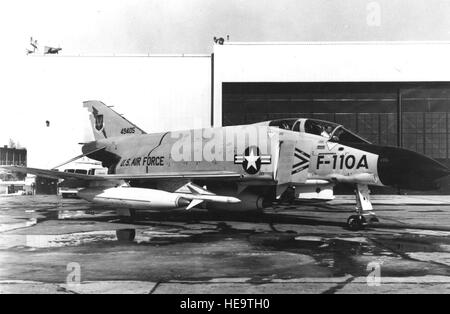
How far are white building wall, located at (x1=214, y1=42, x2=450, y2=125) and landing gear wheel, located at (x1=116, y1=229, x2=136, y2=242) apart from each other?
67.7ft

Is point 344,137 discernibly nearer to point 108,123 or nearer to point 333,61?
point 108,123

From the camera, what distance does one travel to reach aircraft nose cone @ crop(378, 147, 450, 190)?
32.4 ft

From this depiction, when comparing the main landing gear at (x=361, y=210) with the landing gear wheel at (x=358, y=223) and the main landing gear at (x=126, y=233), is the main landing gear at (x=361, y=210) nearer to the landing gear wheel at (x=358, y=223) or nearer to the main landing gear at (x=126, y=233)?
the landing gear wheel at (x=358, y=223)

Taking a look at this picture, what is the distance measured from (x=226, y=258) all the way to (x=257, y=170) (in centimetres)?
513

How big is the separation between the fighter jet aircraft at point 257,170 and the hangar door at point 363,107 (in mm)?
17358

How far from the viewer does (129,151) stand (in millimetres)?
15648

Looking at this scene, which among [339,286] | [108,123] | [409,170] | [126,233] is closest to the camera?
[339,286]

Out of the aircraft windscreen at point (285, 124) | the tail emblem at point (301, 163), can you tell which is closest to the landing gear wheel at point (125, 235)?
the tail emblem at point (301, 163)

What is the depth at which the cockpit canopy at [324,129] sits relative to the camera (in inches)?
456

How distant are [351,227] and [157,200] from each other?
4.87m

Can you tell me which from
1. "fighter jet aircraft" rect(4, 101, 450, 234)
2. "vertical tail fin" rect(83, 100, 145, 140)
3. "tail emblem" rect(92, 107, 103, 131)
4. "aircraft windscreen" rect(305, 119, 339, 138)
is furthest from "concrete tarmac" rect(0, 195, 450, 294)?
"tail emblem" rect(92, 107, 103, 131)

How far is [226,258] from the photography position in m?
7.45

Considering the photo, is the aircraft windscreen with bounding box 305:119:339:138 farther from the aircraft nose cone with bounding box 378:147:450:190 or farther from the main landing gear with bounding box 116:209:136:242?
the main landing gear with bounding box 116:209:136:242

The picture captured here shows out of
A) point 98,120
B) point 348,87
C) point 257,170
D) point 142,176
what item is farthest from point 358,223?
point 348,87
